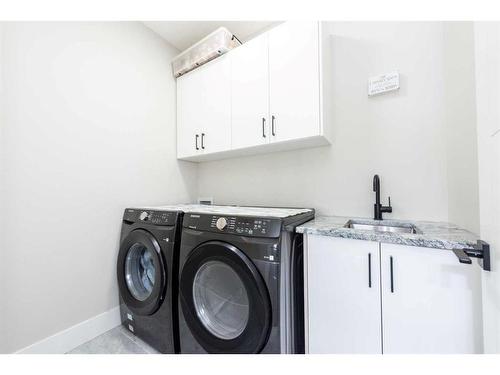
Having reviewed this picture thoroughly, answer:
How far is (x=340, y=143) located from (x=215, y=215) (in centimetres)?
111

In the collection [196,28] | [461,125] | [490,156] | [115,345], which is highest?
[196,28]

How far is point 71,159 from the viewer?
144 cm

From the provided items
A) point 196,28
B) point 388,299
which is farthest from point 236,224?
point 196,28

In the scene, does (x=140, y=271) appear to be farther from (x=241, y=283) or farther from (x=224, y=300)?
(x=241, y=283)

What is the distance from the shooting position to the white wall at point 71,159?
1.22 metres

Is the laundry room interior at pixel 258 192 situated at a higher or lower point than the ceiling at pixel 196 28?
lower

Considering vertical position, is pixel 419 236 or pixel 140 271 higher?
pixel 419 236

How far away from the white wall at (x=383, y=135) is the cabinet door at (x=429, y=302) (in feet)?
1.95

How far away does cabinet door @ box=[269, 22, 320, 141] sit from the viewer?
137cm

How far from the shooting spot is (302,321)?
47.4 inches

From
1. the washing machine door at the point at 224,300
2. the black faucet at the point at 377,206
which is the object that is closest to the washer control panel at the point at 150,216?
the washing machine door at the point at 224,300

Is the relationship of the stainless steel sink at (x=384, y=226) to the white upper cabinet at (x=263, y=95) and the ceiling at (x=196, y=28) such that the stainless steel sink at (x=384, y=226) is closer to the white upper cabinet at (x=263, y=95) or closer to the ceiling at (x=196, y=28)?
the white upper cabinet at (x=263, y=95)

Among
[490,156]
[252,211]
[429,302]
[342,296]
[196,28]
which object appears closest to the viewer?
[490,156]

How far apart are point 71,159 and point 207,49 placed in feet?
4.38
